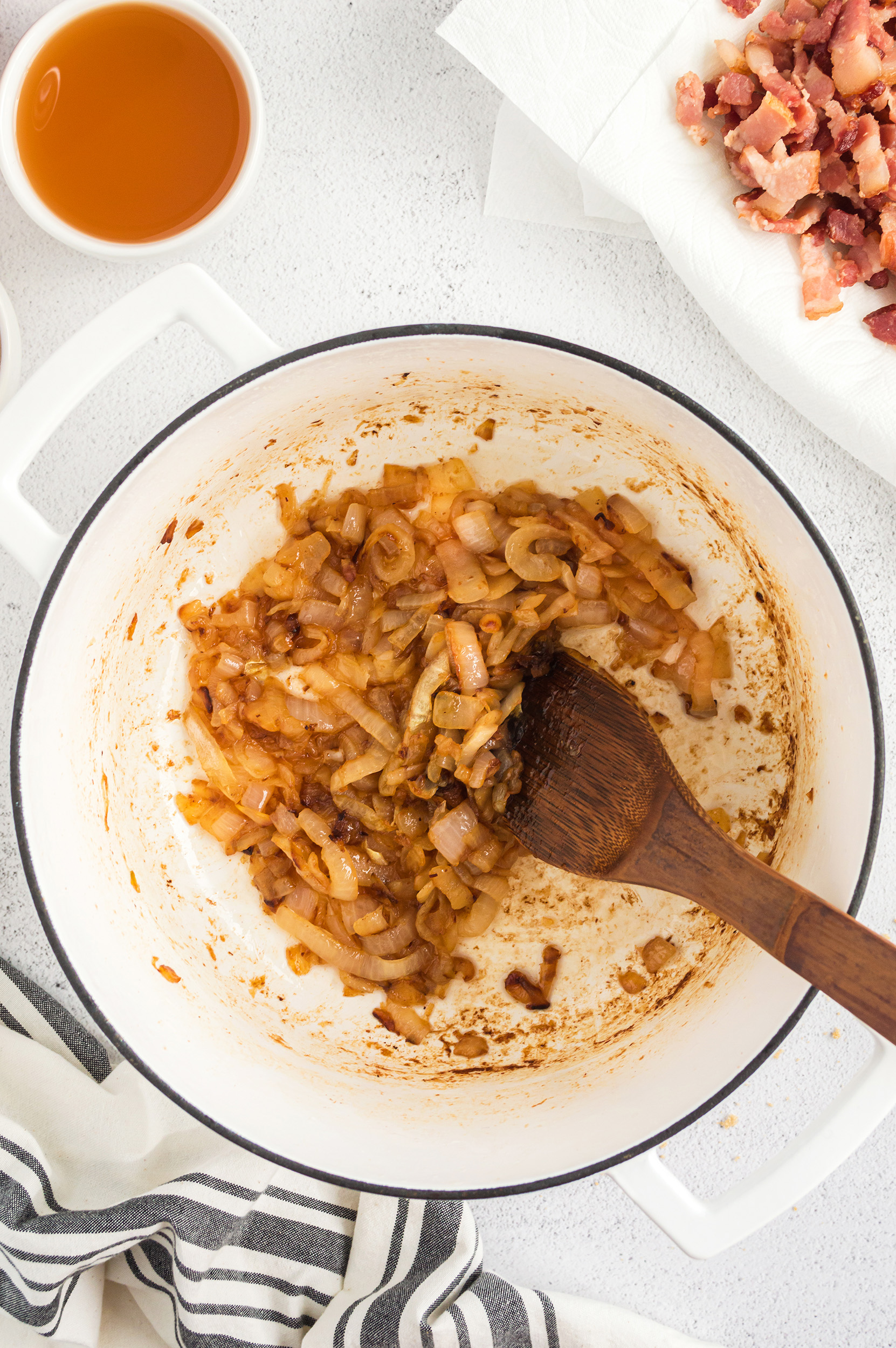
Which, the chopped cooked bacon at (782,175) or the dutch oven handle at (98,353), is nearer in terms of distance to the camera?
the dutch oven handle at (98,353)

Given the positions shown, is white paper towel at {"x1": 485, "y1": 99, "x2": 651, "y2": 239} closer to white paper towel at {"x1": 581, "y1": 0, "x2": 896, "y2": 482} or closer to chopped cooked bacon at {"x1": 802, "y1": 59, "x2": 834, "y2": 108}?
white paper towel at {"x1": 581, "y1": 0, "x2": 896, "y2": 482}

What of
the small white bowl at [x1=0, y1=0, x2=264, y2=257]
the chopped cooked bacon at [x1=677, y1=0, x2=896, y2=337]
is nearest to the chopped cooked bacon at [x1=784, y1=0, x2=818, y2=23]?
the chopped cooked bacon at [x1=677, y1=0, x2=896, y2=337]

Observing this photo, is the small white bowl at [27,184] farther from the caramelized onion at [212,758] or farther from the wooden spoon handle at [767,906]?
the wooden spoon handle at [767,906]

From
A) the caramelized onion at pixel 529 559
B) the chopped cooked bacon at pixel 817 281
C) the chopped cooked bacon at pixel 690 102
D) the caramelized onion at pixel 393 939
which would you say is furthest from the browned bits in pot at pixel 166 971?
the chopped cooked bacon at pixel 690 102

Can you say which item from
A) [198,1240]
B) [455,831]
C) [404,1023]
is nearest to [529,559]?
[455,831]

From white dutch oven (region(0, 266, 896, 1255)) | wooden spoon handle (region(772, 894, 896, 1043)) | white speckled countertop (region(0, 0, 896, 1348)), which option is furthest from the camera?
white speckled countertop (region(0, 0, 896, 1348))

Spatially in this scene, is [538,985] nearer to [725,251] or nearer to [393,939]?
[393,939]
